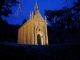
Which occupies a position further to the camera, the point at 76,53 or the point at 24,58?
the point at 76,53

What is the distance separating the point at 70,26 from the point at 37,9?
34.0m

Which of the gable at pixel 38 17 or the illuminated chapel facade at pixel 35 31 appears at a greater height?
the gable at pixel 38 17

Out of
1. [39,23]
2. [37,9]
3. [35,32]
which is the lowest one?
[35,32]

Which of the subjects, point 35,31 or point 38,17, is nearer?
point 35,31

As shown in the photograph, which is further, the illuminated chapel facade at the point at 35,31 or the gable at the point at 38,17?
the gable at the point at 38,17

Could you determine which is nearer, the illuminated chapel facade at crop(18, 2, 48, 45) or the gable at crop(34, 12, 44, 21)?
the illuminated chapel facade at crop(18, 2, 48, 45)

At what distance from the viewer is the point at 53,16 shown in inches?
500

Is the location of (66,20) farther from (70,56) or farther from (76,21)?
(70,56)

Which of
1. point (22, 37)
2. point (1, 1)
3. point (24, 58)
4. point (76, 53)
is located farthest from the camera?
point (22, 37)

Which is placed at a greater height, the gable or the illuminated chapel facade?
the gable

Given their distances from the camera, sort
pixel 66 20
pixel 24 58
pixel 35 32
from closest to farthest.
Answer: pixel 24 58, pixel 66 20, pixel 35 32

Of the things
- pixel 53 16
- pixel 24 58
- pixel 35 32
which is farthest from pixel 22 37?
pixel 24 58

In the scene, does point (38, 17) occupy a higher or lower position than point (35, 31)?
higher

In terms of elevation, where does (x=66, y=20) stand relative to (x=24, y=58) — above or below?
above
